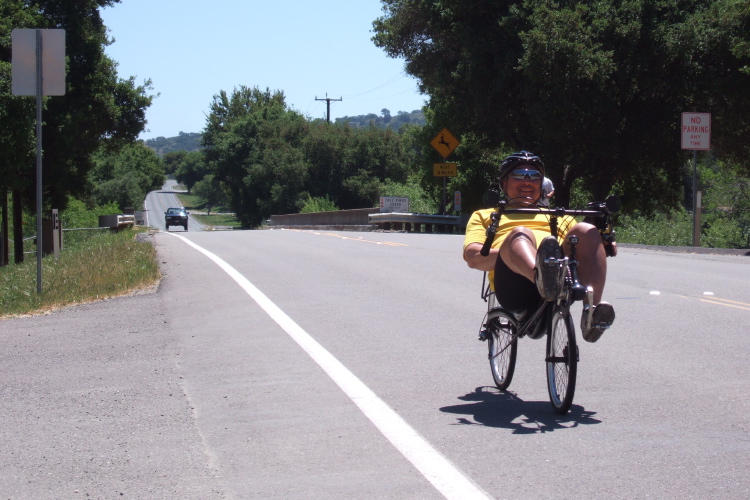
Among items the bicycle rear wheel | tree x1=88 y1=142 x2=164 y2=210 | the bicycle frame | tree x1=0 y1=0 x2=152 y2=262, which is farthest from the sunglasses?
tree x1=88 y1=142 x2=164 y2=210

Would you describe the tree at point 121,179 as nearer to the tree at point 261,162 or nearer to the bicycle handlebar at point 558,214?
the tree at point 261,162

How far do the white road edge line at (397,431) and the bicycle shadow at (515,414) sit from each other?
0.45 m

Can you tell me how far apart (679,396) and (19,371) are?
5.59 meters

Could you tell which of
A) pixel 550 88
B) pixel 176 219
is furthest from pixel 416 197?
pixel 176 219

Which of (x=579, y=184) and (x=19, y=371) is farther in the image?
(x=579, y=184)

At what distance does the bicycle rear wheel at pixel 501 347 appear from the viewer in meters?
6.30

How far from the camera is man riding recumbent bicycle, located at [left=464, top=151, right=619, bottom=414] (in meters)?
5.49

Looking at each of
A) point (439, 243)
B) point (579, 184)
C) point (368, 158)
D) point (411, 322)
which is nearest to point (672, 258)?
point (439, 243)

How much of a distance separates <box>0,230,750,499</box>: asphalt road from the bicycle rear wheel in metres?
0.14

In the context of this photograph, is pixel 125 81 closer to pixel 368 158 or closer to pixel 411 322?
pixel 411 322

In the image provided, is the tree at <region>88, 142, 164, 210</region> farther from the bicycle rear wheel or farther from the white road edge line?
the bicycle rear wheel

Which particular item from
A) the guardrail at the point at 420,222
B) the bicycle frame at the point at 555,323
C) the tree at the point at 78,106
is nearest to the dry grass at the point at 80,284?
the bicycle frame at the point at 555,323

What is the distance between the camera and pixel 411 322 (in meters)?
9.97

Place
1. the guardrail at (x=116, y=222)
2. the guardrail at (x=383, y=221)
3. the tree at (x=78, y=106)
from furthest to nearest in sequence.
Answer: the guardrail at (x=116, y=222) < the guardrail at (x=383, y=221) < the tree at (x=78, y=106)
